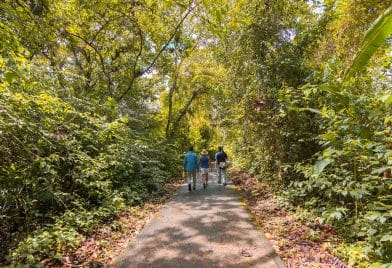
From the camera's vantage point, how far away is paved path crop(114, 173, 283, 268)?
15.9 ft

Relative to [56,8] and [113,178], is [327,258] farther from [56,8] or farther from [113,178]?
[56,8]

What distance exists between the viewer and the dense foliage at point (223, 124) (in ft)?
→ 15.9

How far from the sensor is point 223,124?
17391 millimetres

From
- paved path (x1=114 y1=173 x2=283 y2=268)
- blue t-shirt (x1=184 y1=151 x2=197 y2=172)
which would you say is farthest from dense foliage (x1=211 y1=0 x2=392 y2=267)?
blue t-shirt (x1=184 y1=151 x2=197 y2=172)

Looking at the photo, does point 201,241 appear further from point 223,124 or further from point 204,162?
point 223,124

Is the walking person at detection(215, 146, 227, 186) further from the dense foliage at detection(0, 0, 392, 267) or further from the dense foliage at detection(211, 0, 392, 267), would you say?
the dense foliage at detection(0, 0, 392, 267)

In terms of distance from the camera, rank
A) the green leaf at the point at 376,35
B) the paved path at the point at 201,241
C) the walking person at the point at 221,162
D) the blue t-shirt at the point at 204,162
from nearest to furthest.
→ the green leaf at the point at 376,35 < the paved path at the point at 201,241 < the blue t-shirt at the point at 204,162 < the walking person at the point at 221,162

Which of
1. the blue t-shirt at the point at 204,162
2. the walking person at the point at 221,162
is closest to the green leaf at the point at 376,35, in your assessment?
the blue t-shirt at the point at 204,162

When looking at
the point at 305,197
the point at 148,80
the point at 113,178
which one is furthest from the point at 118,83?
the point at 305,197

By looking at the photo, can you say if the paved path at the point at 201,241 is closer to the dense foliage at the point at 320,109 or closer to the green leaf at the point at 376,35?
the dense foliage at the point at 320,109

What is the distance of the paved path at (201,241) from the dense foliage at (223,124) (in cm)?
126

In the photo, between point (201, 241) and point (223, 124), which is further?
point (223, 124)

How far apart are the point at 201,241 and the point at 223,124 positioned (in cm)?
1207

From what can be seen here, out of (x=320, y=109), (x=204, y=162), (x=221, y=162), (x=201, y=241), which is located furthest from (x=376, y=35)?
(x=221, y=162)
